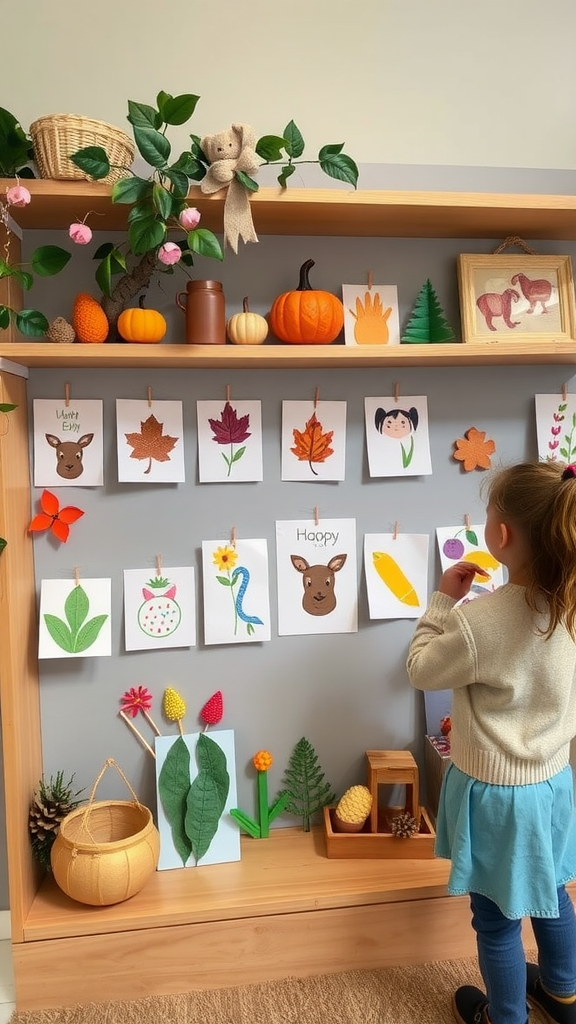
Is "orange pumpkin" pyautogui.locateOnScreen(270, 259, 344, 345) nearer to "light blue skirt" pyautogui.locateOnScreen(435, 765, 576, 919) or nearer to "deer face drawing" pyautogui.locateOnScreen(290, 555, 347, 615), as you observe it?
"deer face drawing" pyautogui.locateOnScreen(290, 555, 347, 615)

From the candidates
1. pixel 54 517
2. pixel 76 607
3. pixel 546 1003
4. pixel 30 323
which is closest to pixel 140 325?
pixel 30 323

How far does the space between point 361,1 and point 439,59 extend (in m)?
0.21

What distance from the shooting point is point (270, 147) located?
1.28 meters

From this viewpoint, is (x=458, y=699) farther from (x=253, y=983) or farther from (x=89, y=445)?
(x=89, y=445)

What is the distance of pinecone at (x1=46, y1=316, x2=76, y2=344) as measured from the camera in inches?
51.9

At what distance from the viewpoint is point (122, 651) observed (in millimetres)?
1523

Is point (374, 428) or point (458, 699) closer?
point (458, 699)

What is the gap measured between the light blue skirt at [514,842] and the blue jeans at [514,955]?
0.06m

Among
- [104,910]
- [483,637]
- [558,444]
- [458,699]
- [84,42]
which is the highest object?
[84,42]

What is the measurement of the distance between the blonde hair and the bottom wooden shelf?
26.4 inches

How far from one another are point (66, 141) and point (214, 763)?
1248 mm

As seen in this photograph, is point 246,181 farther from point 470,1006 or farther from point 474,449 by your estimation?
point 470,1006

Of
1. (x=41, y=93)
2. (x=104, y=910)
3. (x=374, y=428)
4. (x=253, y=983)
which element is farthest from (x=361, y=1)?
(x=253, y=983)

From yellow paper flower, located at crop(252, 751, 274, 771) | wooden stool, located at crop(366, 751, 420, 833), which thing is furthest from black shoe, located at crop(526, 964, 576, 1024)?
yellow paper flower, located at crop(252, 751, 274, 771)
